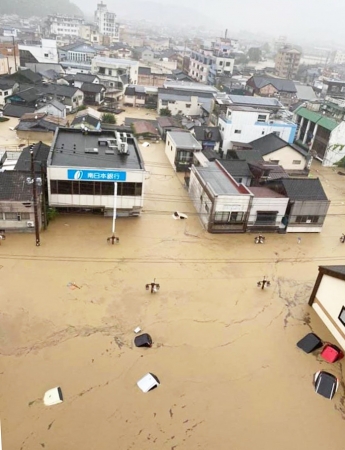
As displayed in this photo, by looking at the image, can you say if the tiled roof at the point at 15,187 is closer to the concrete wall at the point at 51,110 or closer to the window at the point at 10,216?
the window at the point at 10,216

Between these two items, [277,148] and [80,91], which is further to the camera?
[80,91]

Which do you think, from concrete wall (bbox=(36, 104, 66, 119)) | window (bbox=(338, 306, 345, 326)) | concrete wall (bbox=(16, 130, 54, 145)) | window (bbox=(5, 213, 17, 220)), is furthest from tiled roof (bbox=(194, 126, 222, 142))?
window (bbox=(338, 306, 345, 326))

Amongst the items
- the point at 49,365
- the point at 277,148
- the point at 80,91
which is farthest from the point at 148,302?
the point at 80,91

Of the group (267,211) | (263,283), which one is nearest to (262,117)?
(267,211)

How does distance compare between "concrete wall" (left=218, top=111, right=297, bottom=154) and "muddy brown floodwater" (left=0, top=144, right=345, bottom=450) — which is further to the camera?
"concrete wall" (left=218, top=111, right=297, bottom=154)

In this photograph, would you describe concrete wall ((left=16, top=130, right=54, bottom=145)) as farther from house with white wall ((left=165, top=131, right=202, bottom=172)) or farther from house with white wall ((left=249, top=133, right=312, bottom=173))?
house with white wall ((left=249, top=133, right=312, bottom=173))

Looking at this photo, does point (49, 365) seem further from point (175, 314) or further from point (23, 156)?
point (23, 156)

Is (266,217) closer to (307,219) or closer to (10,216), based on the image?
(307,219)
